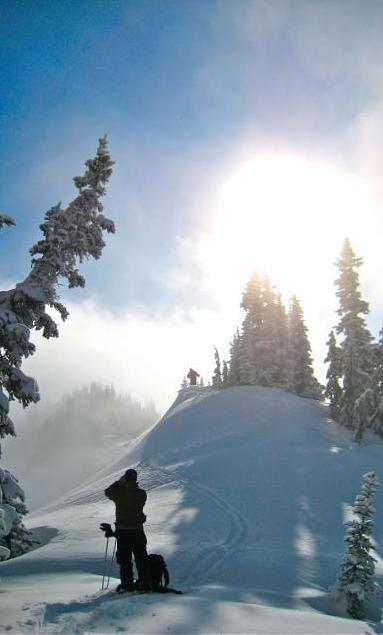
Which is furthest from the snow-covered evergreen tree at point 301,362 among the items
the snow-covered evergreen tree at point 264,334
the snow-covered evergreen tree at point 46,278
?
the snow-covered evergreen tree at point 46,278

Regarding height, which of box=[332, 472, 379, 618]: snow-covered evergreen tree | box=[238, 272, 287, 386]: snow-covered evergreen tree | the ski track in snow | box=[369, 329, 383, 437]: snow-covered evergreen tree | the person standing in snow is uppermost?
box=[238, 272, 287, 386]: snow-covered evergreen tree

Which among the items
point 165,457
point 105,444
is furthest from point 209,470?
point 105,444

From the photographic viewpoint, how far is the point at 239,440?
109 feet

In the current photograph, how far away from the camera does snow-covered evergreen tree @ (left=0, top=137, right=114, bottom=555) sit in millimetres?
12000

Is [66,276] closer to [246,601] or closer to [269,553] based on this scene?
[246,601]

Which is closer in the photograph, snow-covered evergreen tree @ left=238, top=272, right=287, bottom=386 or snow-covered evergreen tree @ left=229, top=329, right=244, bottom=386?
snow-covered evergreen tree @ left=238, top=272, right=287, bottom=386

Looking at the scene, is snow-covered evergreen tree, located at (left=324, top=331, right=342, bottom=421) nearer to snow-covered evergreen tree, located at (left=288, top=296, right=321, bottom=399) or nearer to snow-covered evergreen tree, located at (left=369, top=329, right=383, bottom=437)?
snow-covered evergreen tree, located at (left=369, top=329, right=383, bottom=437)

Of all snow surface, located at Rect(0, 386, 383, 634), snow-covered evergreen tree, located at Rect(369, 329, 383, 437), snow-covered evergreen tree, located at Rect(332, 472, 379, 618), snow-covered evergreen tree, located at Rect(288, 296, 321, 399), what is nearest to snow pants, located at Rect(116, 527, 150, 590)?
snow surface, located at Rect(0, 386, 383, 634)

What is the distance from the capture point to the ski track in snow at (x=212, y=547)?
41.6 feet

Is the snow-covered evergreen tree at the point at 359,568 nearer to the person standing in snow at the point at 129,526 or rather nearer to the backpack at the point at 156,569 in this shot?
the backpack at the point at 156,569

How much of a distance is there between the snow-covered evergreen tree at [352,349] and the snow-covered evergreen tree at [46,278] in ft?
96.1

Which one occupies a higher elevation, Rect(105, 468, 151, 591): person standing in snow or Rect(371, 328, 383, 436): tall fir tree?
Rect(371, 328, 383, 436): tall fir tree

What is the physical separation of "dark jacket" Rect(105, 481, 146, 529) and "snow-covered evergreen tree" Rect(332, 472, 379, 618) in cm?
516

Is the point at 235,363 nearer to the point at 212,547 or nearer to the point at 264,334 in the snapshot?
the point at 264,334
